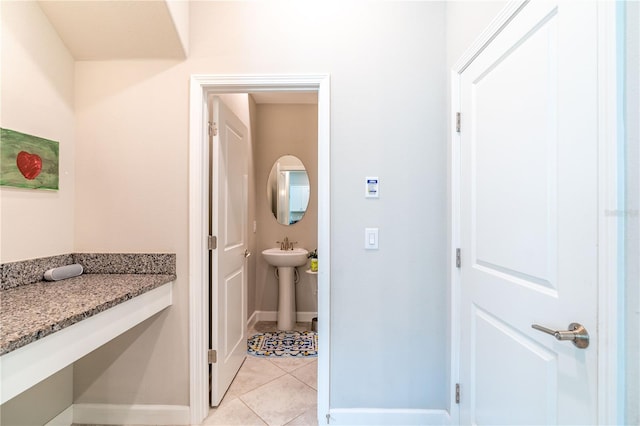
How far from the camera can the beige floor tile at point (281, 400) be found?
171 cm

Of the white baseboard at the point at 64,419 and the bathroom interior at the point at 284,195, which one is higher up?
the bathroom interior at the point at 284,195

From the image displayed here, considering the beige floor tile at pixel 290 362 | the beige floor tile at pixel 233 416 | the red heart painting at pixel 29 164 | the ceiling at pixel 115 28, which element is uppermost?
the ceiling at pixel 115 28

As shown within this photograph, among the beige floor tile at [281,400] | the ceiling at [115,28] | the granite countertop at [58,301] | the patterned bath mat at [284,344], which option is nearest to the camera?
the granite countertop at [58,301]

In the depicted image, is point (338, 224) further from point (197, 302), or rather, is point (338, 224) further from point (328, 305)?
point (197, 302)

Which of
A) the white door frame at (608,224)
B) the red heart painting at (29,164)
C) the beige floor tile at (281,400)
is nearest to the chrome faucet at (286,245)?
the beige floor tile at (281,400)

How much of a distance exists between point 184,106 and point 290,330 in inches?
93.3

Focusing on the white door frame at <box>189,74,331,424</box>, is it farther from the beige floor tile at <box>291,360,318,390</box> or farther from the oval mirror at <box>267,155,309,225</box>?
the oval mirror at <box>267,155,309,225</box>

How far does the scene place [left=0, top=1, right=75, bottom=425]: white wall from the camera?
132cm

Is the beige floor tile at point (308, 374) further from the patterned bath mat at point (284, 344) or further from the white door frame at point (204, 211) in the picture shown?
the white door frame at point (204, 211)

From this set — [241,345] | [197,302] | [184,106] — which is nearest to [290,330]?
[241,345]

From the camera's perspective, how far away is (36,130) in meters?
1.45

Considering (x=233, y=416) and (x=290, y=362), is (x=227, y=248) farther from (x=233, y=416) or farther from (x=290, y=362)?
(x=290, y=362)

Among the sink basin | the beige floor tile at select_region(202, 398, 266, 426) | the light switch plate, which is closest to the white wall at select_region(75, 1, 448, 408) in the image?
the light switch plate

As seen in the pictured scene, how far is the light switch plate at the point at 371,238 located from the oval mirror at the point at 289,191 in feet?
5.48
